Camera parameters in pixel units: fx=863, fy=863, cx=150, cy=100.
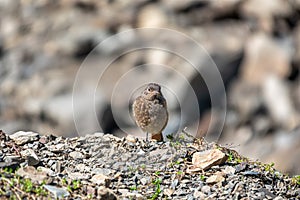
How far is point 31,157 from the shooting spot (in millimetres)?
7273

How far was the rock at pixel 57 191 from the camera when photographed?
6.48 meters

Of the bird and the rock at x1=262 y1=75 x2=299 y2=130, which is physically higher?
the rock at x1=262 y1=75 x2=299 y2=130

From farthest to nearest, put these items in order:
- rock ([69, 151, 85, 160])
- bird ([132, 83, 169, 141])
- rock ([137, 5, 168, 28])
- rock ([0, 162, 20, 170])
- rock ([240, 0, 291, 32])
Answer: rock ([137, 5, 168, 28])
rock ([240, 0, 291, 32])
bird ([132, 83, 169, 141])
rock ([69, 151, 85, 160])
rock ([0, 162, 20, 170])

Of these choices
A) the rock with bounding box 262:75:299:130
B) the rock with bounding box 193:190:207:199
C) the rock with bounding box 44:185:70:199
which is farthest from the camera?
the rock with bounding box 262:75:299:130

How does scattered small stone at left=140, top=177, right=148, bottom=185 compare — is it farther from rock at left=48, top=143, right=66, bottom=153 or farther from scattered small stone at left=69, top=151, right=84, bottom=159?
rock at left=48, top=143, right=66, bottom=153

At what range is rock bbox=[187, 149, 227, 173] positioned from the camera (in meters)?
7.47

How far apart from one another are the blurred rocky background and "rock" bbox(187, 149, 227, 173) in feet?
45.9

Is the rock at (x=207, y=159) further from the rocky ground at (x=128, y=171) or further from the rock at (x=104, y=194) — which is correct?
the rock at (x=104, y=194)

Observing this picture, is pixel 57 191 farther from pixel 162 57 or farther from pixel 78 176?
pixel 162 57

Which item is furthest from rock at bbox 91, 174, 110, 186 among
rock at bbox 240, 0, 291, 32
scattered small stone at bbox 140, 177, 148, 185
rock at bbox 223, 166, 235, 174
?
rock at bbox 240, 0, 291, 32

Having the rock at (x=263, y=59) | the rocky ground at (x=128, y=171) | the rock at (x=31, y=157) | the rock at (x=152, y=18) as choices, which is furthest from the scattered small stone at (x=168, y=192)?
the rock at (x=152, y=18)

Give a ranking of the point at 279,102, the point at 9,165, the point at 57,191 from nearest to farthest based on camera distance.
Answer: the point at 57,191
the point at 9,165
the point at 279,102

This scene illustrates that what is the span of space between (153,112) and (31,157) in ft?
10.3

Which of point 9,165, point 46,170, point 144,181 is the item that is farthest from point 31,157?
point 144,181
